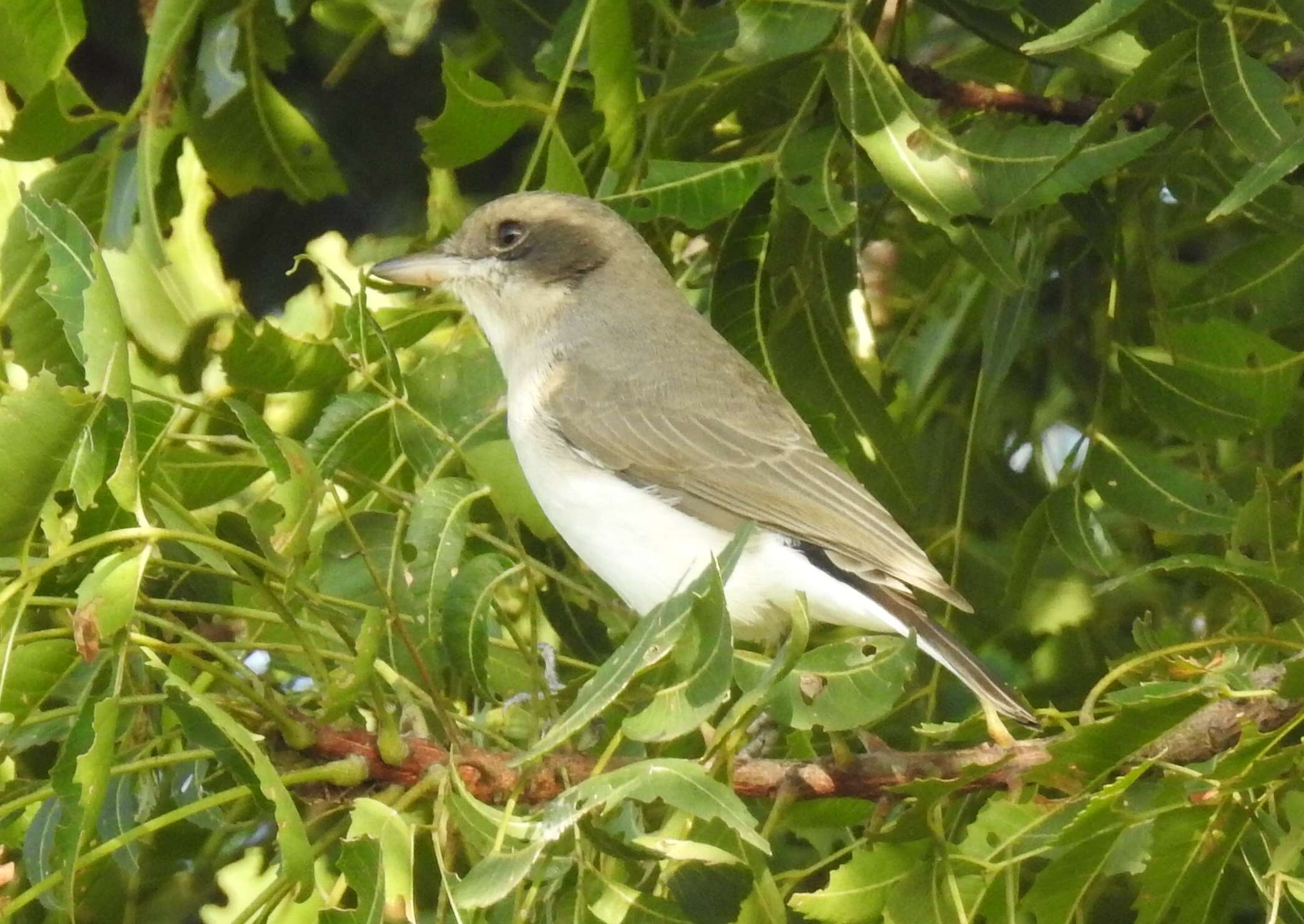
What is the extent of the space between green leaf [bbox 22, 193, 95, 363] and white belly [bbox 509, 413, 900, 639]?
4.52 feet

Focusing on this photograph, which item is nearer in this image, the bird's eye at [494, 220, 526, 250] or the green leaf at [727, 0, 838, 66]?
the green leaf at [727, 0, 838, 66]

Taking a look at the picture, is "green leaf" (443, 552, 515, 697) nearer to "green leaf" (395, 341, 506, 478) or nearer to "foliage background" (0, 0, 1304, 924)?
"foliage background" (0, 0, 1304, 924)

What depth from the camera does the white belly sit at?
11.0 feet

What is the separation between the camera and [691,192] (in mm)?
2957

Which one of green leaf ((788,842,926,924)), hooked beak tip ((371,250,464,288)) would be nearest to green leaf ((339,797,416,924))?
green leaf ((788,842,926,924))

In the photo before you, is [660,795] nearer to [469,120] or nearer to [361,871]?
[361,871]

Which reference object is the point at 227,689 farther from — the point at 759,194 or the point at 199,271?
the point at 759,194

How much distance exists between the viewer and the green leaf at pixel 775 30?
2771 mm

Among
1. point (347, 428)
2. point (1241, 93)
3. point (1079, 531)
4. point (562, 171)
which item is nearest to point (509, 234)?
point (562, 171)

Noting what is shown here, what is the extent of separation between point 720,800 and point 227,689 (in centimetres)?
83

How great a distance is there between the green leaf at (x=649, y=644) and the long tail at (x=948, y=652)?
413 millimetres

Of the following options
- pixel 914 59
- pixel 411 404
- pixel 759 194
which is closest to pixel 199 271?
pixel 411 404

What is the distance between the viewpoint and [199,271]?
3.28 m

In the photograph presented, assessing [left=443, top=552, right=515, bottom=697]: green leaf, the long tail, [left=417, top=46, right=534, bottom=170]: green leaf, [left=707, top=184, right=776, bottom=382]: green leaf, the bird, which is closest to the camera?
[left=443, top=552, right=515, bottom=697]: green leaf
